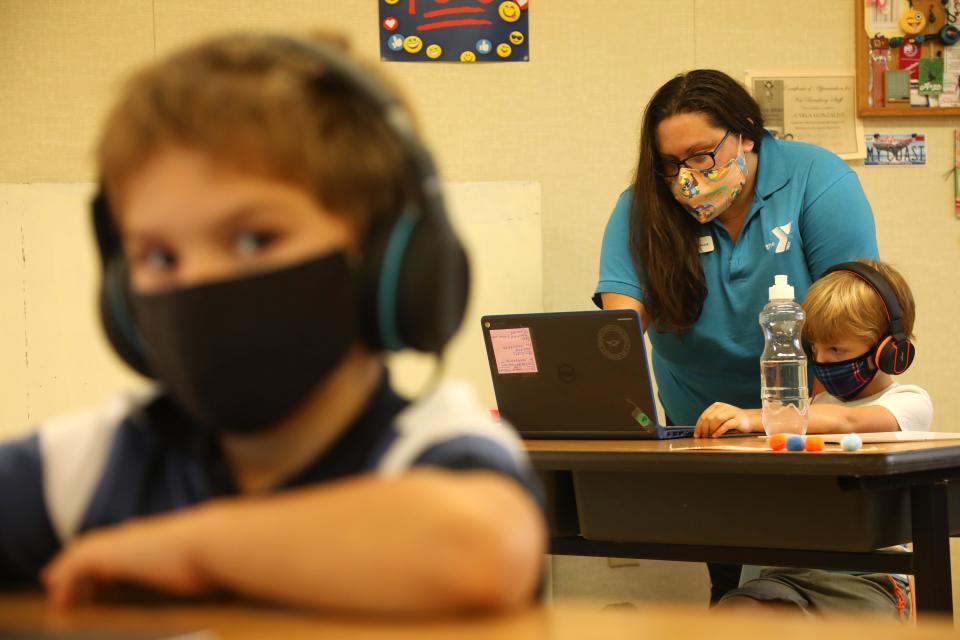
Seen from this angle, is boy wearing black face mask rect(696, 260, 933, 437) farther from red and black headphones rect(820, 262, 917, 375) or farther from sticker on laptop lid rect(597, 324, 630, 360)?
sticker on laptop lid rect(597, 324, 630, 360)

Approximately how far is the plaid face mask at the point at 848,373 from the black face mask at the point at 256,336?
1.62 m

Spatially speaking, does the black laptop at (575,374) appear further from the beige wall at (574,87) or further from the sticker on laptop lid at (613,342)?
the beige wall at (574,87)

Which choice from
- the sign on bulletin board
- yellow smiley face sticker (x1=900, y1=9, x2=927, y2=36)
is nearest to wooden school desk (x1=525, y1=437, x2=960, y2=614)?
the sign on bulletin board

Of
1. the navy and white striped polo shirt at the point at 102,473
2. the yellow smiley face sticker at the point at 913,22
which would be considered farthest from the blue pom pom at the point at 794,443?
the yellow smiley face sticker at the point at 913,22

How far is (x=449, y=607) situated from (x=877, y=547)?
1.40 m

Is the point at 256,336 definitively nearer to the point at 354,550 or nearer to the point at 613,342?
the point at 354,550

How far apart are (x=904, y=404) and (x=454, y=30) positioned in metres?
1.92

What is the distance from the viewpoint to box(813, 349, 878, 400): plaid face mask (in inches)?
78.8

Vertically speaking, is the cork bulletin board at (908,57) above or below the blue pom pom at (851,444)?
above

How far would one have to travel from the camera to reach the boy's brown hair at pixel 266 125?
55 centimetres

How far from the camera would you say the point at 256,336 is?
563 mm

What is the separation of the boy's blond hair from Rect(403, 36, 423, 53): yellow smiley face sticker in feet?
5.78

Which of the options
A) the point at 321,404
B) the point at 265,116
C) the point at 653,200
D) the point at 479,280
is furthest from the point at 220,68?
the point at 479,280

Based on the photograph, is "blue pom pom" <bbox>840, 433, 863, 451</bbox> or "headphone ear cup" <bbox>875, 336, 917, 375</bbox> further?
"headphone ear cup" <bbox>875, 336, 917, 375</bbox>
